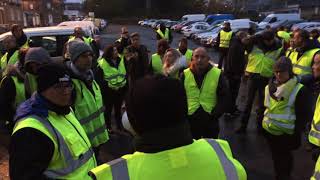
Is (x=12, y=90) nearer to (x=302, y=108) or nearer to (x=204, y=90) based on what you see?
(x=204, y=90)

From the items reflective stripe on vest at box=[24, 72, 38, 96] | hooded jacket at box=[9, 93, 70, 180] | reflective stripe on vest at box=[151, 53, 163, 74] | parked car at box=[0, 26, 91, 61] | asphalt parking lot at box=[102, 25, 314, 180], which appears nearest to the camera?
hooded jacket at box=[9, 93, 70, 180]

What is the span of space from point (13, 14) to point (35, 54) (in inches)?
2555

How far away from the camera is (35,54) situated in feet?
12.8

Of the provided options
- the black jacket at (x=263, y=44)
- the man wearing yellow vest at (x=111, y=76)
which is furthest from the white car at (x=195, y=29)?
the man wearing yellow vest at (x=111, y=76)

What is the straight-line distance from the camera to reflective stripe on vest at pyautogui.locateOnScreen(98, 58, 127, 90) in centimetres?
677

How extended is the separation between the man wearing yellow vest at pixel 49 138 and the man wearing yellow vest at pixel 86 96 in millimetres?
912

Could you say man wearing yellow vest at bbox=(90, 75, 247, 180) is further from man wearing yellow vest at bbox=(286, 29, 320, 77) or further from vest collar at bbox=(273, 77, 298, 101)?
man wearing yellow vest at bbox=(286, 29, 320, 77)

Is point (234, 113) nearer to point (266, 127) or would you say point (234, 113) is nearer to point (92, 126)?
point (266, 127)

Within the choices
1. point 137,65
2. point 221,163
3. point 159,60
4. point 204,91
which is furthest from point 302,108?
point 137,65

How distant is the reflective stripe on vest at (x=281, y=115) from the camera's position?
14.3 feet

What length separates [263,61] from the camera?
6.97 metres

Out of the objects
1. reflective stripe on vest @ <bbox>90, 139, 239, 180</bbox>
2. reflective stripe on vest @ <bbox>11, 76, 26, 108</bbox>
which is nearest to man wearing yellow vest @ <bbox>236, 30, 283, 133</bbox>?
reflective stripe on vest @ <bbox>11, 76, 26, 108</bbox>

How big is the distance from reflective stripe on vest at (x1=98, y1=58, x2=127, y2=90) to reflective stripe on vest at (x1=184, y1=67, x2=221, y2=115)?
246cm

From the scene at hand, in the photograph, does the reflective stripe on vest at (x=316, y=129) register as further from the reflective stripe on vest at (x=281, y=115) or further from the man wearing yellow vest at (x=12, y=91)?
the man wearing yellow vest at (x=12, y=91)
